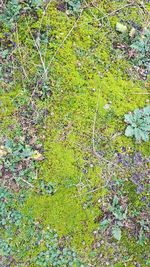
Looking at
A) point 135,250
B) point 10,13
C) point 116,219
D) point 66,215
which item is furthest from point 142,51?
point 135,250

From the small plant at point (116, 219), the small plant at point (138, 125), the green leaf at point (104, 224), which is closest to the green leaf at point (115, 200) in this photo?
the small plant at point (116, 219)

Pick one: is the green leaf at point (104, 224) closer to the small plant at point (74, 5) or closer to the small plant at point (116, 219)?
the small plant at point (116, 219)

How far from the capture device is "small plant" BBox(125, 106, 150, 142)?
168 inches

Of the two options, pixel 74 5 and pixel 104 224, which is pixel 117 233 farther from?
pixel 74 5

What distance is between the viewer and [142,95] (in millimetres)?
4453

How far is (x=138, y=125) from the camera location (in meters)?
4.30

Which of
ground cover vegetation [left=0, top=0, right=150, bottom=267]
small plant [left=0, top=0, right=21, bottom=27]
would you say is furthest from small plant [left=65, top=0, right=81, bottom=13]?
Answer: small plant [left=0, top=0, right=21, bottom=27]

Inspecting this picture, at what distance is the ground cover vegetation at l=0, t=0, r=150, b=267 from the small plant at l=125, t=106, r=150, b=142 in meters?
0.01

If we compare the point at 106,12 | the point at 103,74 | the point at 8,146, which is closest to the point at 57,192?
the point at 8,146

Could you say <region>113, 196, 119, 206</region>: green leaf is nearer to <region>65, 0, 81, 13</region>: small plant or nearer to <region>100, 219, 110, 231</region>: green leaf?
<region>100, 219, 110, 231</region>: green leaf

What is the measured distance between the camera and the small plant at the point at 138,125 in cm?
427

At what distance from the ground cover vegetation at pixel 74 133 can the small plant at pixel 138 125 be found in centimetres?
1

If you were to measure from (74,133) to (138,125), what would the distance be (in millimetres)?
762

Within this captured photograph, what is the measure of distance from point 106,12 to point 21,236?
2.95 metres
